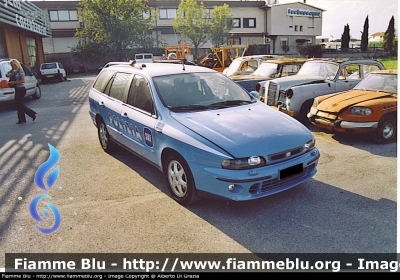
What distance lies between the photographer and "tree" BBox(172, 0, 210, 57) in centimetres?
4372

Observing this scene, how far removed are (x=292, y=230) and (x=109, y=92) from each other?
3.91 metres

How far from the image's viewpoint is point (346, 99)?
6.94m

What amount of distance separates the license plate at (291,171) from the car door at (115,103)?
2.61m

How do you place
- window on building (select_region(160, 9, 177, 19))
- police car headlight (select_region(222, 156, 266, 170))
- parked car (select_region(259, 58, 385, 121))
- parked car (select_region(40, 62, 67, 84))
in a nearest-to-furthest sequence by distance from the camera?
police car headlight (select_region(222, 156, 266, 170))
parked car (select_region(259, 58, 385, 121))
parked car (select_region(40, 62, 67, 84))
window on building (select_region(160, 9, 177, 19))

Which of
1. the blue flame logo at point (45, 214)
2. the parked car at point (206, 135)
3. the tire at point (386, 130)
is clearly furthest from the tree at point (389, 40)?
the blue flame logo at point (45, 214)

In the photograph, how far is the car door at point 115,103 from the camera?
17.8 feet

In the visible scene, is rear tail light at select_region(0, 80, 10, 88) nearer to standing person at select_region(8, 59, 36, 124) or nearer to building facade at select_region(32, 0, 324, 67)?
standing person at select_region(8, 59, 36, 124)

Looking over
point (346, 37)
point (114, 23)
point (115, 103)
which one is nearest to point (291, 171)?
point (115, 103)

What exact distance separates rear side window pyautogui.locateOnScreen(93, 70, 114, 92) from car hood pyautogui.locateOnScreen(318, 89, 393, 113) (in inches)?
167

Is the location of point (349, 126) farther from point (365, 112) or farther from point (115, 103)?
point (115, 103)

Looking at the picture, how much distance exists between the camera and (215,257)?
124 inches

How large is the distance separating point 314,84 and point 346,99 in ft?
5.01

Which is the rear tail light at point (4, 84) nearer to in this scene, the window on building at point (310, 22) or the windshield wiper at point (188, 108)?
the windshield wiper at point (188, 108)

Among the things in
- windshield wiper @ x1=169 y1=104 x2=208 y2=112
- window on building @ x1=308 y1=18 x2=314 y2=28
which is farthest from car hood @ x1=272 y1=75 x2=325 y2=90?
window on building @ x1=308 y1=18 x2=314 y2=28
